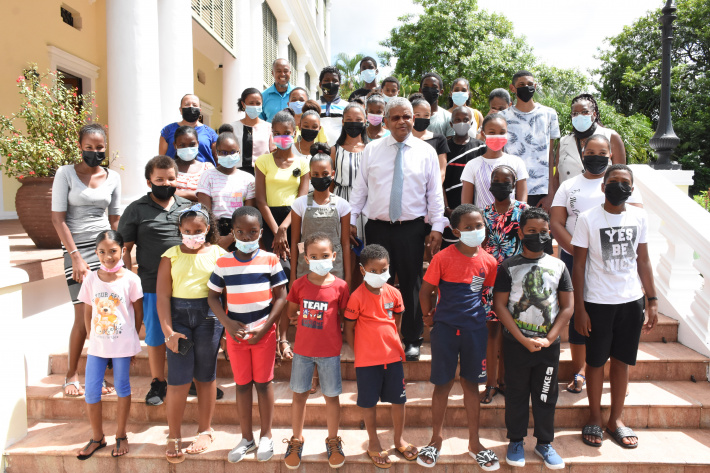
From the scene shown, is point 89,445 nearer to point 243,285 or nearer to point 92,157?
point 243,285

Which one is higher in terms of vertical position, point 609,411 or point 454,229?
point 454,229

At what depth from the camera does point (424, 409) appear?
12.6 ft

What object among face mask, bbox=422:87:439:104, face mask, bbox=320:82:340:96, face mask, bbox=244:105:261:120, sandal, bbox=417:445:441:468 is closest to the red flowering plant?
face mask, bbox=244:105:261:120

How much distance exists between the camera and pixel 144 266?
375 centimetres

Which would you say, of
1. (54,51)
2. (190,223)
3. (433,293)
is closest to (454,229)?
(433,293)

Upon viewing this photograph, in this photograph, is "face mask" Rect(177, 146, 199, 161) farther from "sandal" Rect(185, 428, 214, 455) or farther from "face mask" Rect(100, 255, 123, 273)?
"sandal" Rect(185, 428, 214, 455)

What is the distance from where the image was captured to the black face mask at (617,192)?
11.3ft

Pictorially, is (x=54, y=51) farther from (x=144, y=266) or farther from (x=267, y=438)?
(x=267, y=438)

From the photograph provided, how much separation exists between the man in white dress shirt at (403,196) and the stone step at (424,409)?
0.89m

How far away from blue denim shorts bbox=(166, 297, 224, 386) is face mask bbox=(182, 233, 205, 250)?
0.41m

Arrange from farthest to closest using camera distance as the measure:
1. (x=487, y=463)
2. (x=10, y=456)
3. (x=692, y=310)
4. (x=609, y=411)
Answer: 1. (x=692, y=310)
2. (x=609, y=411)
3. (x=10, y=456)
4. (x=487, y=463)

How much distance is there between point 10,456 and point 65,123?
3.30 metres

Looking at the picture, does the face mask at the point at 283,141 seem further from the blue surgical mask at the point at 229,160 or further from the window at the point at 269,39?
the window at the point at 269,39

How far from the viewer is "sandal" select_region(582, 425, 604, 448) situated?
354cm
